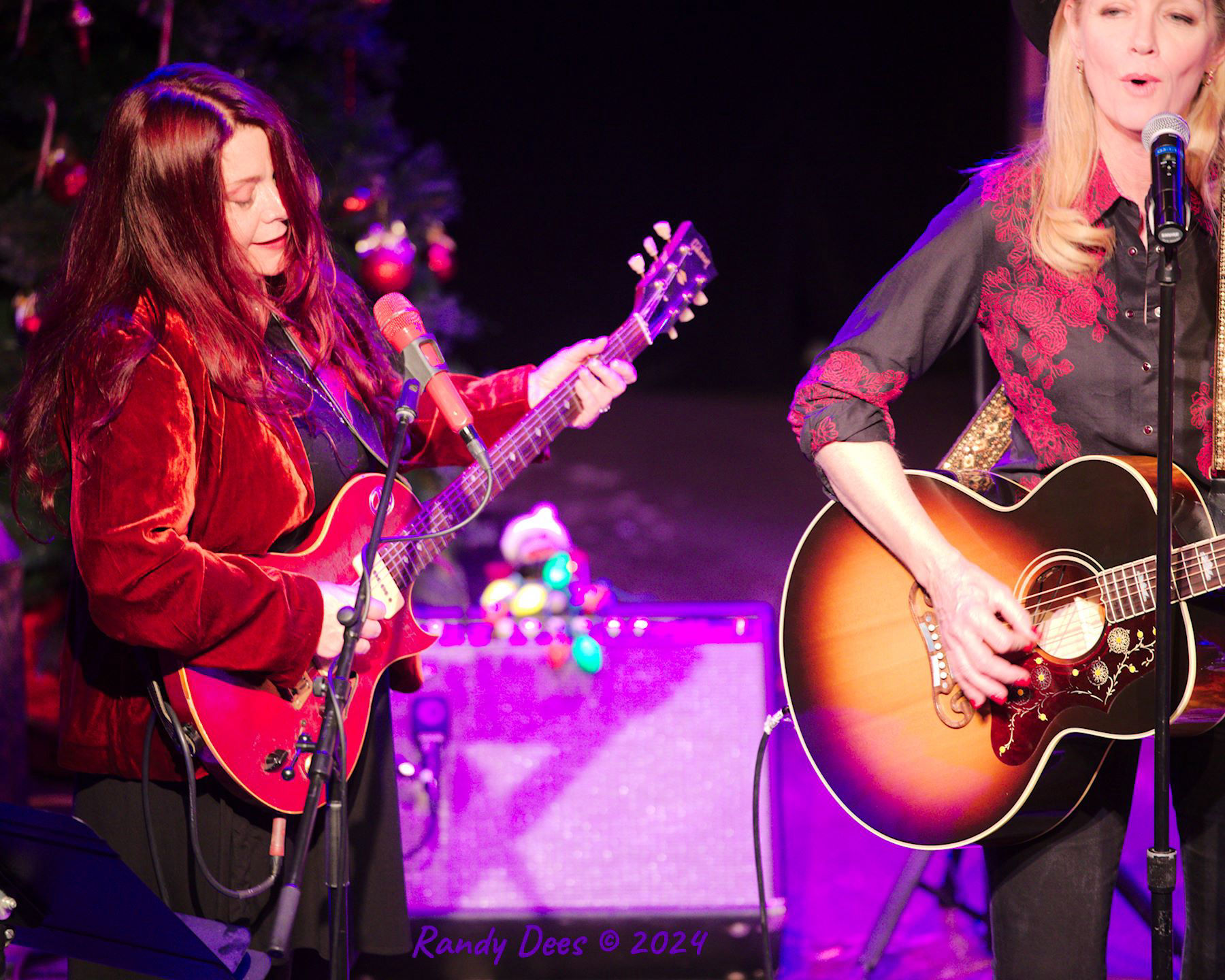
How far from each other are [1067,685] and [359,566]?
122 cm

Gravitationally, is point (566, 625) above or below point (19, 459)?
below

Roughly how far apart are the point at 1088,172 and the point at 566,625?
157 cm

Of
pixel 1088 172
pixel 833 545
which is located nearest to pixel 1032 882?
pixel 833 545

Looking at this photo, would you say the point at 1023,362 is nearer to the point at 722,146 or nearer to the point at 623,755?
the point at 623,755

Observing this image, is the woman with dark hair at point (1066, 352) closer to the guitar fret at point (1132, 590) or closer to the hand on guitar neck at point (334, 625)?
the guitar fret at point (1132, 590)

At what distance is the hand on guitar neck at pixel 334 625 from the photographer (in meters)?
2.10

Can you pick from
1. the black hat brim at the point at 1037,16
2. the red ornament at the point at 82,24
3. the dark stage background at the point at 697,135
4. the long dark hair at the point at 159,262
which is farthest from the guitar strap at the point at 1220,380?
the red ornament at the point at 82,24

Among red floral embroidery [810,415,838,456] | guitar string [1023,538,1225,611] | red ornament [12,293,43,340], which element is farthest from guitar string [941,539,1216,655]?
red ornament [12,293,43,340]

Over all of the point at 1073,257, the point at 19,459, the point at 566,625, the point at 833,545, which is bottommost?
the point at 566,625

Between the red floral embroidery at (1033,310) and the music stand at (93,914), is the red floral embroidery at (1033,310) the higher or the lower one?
the higher one

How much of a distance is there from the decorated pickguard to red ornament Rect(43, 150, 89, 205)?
124 inches

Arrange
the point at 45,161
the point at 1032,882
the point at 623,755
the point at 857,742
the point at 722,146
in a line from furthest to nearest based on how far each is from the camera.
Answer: the point at 722,146, the point at 45,161, the point at 623,755, the point at 857,742, the point at 1032,882

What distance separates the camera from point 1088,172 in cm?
196

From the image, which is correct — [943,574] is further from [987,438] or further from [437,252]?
[437,252]
